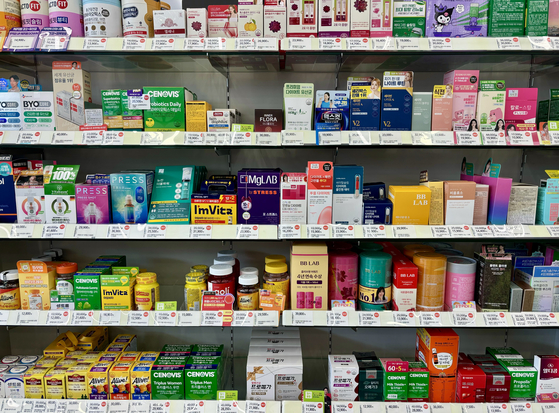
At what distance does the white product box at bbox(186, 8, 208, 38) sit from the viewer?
186cm

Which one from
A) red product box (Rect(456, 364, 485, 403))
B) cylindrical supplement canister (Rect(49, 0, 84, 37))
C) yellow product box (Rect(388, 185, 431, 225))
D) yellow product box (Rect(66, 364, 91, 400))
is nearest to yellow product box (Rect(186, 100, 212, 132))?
cylindrical supplement canister (Rect(49, 0, 84, 37))

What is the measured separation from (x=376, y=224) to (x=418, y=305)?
19.9 inches

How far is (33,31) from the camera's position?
1852mm

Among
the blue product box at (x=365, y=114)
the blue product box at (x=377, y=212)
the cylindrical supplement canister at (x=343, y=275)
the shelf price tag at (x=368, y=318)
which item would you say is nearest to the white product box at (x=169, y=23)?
the blue product box at (x=365, y=114)

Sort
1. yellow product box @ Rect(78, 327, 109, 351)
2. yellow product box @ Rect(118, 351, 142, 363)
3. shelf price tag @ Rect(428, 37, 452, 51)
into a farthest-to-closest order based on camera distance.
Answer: yellow product box @ Rect(78, 327, 109, 351), yellow product box @ Rect(118, 351, 142, 363), shelf price tag @ Rect(428, 37, 452, 51)

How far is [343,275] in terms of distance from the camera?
1940mm

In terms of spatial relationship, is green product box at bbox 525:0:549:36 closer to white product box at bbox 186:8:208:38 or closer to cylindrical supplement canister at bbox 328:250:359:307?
cylindrical supplement canister at bbox 328:250:359:307

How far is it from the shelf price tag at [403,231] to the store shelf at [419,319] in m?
0.41

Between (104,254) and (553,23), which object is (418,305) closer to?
(553,23)

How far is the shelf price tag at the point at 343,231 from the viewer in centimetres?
182

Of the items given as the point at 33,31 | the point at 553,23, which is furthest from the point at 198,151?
the point at 553,23

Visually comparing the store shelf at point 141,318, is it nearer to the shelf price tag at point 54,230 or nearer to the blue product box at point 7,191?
the shelf price tag at point 54,230

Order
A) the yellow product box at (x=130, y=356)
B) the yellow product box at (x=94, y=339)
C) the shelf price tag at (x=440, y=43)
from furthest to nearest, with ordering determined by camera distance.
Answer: the yellow product box at (x=94, y=339), the yellow product box at (x=130, y=356), the shelf price tag at (x=440, y=43)

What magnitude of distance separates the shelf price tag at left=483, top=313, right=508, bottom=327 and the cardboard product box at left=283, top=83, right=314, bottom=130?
1376 mm
